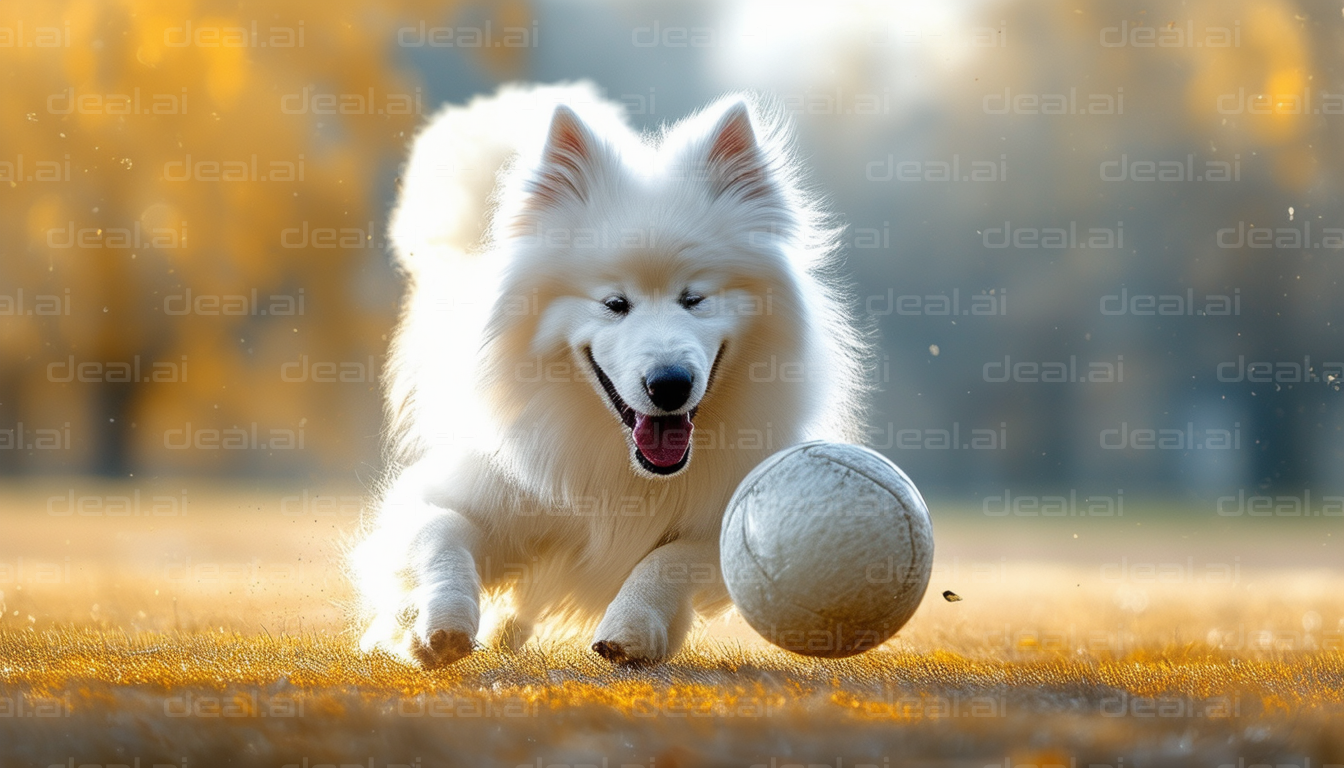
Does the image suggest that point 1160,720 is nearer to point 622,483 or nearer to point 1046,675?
point 1046,675

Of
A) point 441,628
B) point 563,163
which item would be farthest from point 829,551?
point 563,163

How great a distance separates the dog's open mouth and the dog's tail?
1493mm

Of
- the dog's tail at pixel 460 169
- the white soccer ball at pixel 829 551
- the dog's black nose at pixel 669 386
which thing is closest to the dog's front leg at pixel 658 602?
the white soccer ball at pixel 829 551

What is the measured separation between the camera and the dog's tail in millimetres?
5020

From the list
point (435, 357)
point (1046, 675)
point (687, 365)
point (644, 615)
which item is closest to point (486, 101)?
point (435, 357)

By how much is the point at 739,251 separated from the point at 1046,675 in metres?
1.62

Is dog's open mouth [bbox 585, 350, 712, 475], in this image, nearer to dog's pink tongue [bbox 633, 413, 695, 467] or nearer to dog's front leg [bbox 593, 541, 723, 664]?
dog's pink tongue [bbox 633, 413, 695, 467]

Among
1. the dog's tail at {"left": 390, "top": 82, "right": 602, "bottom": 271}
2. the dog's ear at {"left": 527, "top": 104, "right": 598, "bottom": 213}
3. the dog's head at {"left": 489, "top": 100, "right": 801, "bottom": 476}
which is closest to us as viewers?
the dog's head at {"left": 489, "top": 100, "right": 801, "bottom": 476}

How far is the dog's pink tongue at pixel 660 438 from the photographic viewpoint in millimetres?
3605

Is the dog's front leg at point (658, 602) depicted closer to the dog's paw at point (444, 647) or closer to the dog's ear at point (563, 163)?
the dog's paw at point (444, 647)

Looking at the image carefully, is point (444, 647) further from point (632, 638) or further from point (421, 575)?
point (632, 638)

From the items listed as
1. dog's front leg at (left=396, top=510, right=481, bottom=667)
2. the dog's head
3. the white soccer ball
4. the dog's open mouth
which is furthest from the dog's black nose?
dog's front leg at (left=396, top=510, right=481, bottom=667)

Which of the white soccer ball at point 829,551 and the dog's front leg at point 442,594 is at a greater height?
the white soccer ball at point 829,551

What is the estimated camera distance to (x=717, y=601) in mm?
3904
